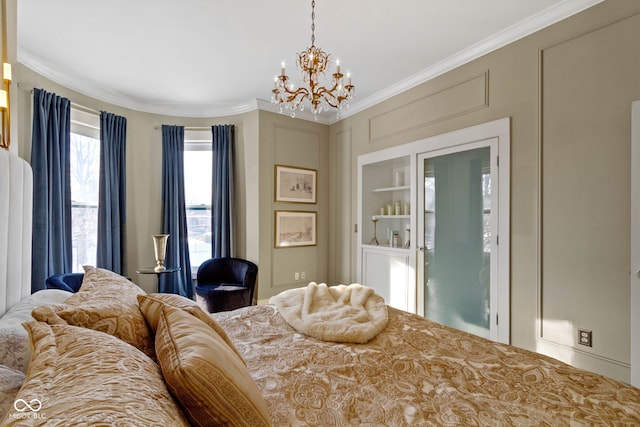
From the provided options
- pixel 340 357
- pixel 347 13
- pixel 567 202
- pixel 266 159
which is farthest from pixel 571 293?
pixel 266 159

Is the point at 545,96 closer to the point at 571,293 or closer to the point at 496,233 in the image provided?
the point at 496,233

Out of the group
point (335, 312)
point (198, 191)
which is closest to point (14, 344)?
point (335, 312)

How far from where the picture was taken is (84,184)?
11.7 ft

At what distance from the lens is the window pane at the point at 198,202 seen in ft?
14.4

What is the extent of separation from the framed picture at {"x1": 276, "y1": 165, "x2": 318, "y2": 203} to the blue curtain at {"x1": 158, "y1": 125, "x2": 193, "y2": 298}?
1310 mm

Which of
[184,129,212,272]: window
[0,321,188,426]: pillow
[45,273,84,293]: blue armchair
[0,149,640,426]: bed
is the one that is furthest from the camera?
[184,129,212,272]: window

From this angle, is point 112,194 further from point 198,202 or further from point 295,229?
point 295,229

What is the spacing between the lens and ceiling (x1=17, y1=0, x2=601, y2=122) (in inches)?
90.5

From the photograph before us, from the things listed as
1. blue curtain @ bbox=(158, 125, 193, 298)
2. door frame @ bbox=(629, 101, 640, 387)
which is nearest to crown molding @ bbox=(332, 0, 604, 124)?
door frame @ bbox=(629, 101, 640, 387)

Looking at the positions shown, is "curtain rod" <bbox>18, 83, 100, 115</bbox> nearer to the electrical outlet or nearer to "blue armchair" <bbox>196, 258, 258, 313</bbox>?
"blue armchair" <bbox>196, 258, 258, 313</bbox>

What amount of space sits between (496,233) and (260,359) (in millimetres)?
2296

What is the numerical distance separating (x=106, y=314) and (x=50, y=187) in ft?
9.31

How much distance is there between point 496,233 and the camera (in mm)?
2734

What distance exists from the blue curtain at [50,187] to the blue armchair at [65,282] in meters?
0.43
